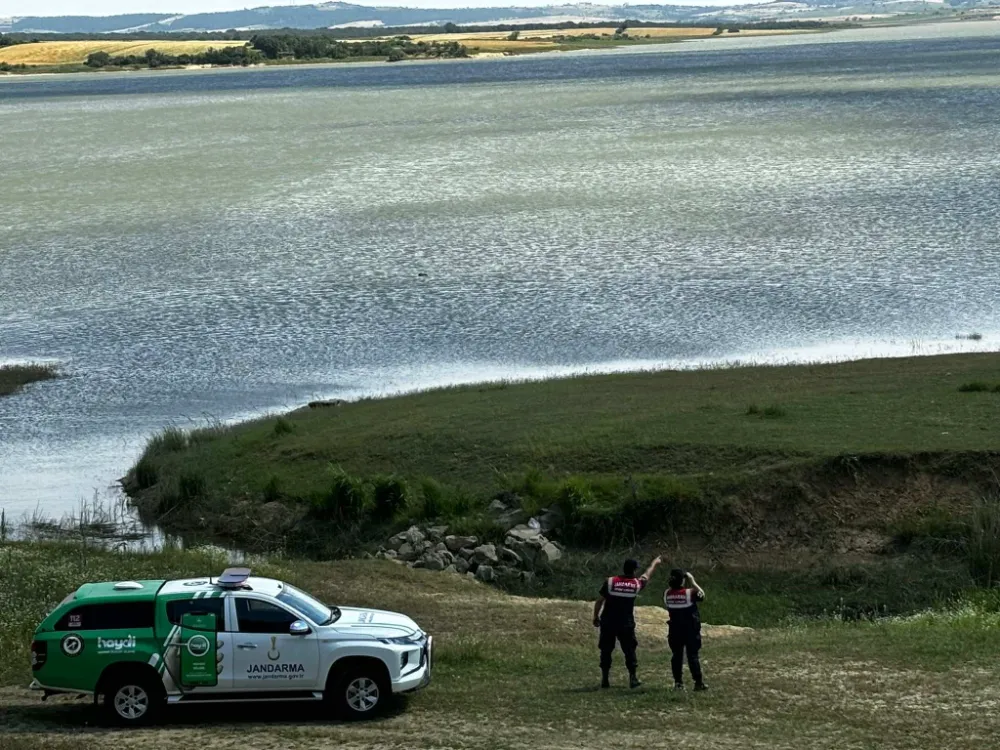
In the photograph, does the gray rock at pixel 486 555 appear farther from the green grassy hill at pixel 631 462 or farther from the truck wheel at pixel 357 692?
the truck wheel at pixel 357 692

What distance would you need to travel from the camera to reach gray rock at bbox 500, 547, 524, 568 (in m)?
28.6

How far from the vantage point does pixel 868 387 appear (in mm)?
36312

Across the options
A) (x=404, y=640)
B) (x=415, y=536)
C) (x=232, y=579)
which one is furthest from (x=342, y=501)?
(x=404, y=640)

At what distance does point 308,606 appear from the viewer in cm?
→ 1855

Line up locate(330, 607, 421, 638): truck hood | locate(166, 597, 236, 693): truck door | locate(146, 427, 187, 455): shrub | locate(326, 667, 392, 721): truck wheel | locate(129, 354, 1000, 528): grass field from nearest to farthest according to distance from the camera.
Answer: locate(166, 597, 236, 693): truck door, locate(326, 667, 392, 721): truck wheel, locate(330, 607, 421, 638): truck hood, locate(129, 354, 1000, 528): grass field, locate(146, 427, 187, 455): shrub

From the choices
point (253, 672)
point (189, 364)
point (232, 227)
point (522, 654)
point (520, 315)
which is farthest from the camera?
point (232, 227)

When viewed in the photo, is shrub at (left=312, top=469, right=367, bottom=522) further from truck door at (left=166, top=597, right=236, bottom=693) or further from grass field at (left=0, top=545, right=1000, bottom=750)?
truck door at (left=166, top=597, right=236, bottom=693)

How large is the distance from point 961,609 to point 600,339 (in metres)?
25.9

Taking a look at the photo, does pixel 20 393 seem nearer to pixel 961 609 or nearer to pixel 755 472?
pixel 755 472

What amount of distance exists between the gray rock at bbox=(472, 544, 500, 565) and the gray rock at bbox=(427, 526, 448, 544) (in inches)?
42.5

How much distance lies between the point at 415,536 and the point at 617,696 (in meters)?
11.5

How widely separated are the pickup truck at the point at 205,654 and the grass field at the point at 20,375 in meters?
30.1

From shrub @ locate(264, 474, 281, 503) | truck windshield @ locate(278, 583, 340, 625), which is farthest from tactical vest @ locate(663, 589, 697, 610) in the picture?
shrub @ locate(264, 474, 281, 503)

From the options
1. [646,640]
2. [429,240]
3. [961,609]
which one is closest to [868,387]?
[961,609]
